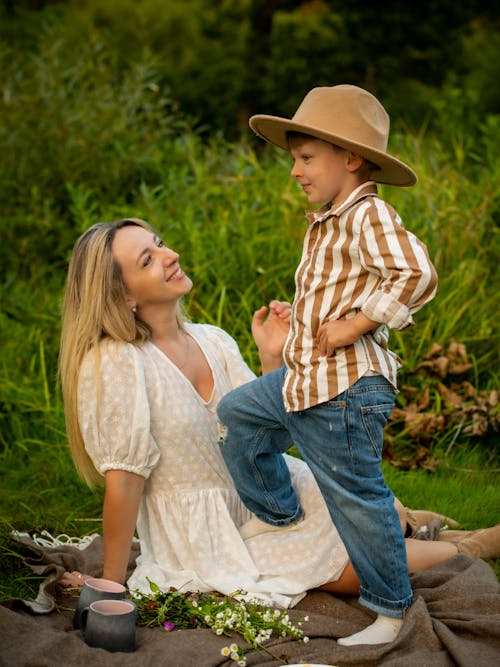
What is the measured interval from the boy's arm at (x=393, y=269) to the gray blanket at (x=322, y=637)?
96cm

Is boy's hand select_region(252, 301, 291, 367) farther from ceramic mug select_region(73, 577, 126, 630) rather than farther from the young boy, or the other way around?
ceramic mug select_region(73, 577, 126, 630)

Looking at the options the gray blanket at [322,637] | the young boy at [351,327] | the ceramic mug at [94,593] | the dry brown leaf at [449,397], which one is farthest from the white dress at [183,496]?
the dry brown leaf at [449,397]

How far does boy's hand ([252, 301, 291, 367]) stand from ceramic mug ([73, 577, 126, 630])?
3.26 ft

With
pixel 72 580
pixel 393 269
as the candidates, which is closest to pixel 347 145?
pixel 393 269

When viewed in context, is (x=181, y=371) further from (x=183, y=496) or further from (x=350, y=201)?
(x=350, y=201)

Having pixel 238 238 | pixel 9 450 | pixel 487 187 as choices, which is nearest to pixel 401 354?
pixel 238 238

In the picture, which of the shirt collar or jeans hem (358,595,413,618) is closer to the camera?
the shirt collar

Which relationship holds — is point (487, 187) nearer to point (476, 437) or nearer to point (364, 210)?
point (476, 437)

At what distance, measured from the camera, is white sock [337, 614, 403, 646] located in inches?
124

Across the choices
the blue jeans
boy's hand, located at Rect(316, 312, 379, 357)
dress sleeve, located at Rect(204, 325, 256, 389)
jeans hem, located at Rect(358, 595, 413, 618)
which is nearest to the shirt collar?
boy's hand, located at Rect(316, 312, 379, 357)

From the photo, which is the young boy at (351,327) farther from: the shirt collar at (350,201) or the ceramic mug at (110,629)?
the ceramic mug at (110,629)

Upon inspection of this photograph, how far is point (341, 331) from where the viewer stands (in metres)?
2.97

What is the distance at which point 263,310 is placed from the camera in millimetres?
3719

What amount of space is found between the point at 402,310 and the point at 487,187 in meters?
3.71
